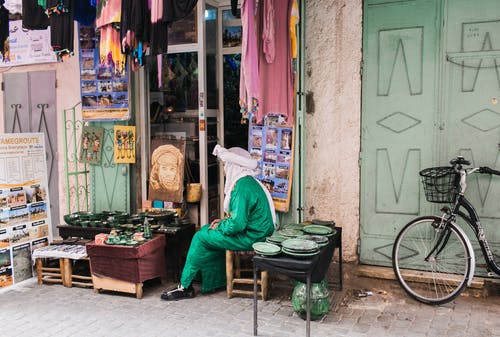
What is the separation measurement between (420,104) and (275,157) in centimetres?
181

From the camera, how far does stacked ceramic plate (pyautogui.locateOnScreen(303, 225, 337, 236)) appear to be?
511 cm

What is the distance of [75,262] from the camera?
270 inches

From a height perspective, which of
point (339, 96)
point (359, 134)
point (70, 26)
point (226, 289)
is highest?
point (70, 26)

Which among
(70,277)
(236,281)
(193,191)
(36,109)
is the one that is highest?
(36,109)

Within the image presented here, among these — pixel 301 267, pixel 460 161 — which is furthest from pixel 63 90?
pixel 460 161

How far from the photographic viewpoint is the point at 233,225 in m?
5.23

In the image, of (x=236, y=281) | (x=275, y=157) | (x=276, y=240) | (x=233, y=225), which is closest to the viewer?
(x=276, y=240)

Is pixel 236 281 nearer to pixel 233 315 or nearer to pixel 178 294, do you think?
pixel 233 315

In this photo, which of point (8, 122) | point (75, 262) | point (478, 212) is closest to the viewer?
point (478, 212)

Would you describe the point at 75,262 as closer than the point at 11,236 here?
No

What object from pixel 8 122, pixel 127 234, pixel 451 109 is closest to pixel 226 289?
pixel 127 234

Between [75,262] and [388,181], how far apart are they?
434 cm

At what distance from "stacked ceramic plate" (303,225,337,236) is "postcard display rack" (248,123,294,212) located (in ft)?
2.80

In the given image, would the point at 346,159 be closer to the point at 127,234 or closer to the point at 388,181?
the point at 388,181
